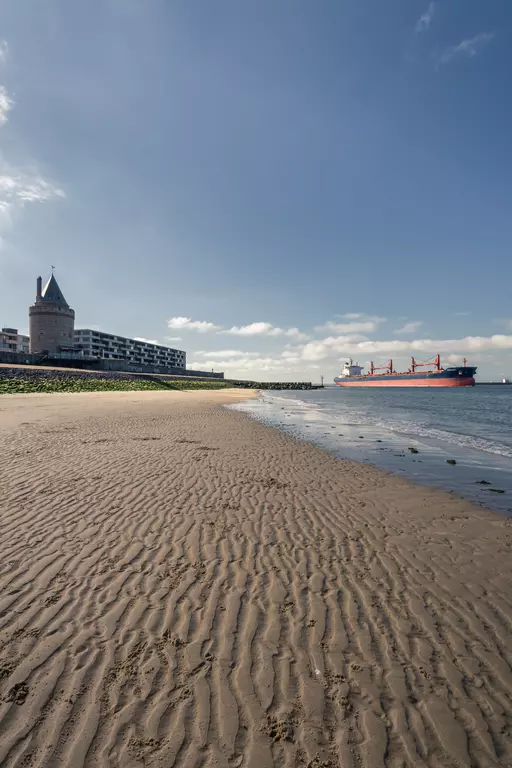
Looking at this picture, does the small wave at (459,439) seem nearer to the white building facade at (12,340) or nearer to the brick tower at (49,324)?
the brick tower at (49,324)

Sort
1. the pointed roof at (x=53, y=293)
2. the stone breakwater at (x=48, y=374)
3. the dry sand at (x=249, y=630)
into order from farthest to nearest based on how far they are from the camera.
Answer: the pointed roof at (x=53, y=293) → the stone breakwater at (x=48, y=374) → the dry sand at (x=249, y=630)

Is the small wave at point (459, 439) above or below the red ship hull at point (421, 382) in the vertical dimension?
below

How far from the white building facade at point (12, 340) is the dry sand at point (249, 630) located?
443 ft

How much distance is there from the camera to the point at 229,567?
541 cm

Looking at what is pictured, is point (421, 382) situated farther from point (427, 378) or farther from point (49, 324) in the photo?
point (49, 324)

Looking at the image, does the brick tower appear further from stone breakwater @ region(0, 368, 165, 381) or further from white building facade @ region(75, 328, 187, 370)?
stone breakwater @ region(0, 368, 165, 381)

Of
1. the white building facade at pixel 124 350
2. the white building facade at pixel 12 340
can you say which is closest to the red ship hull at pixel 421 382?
the white building facade at pixel 124 350

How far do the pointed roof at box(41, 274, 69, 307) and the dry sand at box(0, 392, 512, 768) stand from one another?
312 ft

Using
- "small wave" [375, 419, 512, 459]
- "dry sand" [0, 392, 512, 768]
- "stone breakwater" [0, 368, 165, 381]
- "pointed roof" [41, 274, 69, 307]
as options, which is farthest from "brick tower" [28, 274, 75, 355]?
"dry sand" [0, 392, 512, 768]

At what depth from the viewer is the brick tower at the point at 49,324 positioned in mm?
84438

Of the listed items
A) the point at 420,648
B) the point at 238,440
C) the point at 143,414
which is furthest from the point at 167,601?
the point at 143,414

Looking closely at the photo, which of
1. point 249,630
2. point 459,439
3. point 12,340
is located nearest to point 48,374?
point 459,439

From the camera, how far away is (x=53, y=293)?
89000mm

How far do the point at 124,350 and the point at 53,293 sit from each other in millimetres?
62330
